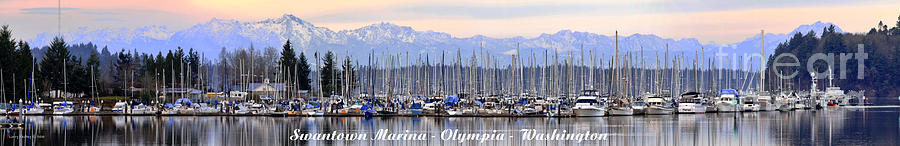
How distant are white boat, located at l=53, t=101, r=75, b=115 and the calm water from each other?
4696 mm

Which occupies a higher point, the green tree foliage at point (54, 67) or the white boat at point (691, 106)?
the green tree foliage at point (54, 67)

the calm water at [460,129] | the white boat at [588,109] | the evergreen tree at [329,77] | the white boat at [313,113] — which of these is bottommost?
the calm water at [460,129]

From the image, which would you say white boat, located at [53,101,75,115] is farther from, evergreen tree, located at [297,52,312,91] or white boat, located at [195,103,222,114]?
evergreen tree, located at [297,52,312,91]

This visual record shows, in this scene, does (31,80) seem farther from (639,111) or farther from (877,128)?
(877,128)

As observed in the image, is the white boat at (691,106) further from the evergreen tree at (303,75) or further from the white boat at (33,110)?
the white boat at (33,110)

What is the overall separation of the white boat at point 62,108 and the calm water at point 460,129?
15.4ft

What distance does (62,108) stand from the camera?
108m

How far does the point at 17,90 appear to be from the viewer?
361 ft

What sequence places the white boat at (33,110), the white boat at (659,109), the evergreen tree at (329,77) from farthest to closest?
the evergreen tree at (329,77)
the white boat at (659,109)
the white boat at (33,110)

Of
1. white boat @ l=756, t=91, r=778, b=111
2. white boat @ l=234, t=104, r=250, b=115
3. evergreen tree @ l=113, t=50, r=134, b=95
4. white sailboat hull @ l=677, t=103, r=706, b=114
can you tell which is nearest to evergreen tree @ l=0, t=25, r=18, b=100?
white boat @ l=234, t=104, r=250, b=115

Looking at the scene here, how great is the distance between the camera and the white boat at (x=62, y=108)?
106 metres

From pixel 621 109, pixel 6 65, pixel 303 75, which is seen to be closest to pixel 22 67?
pixel 6 65

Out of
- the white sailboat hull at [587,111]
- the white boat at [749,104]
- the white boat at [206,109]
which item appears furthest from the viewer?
the white boat at [749,104]

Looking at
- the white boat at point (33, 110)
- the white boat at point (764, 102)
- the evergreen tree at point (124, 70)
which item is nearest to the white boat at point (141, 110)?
the white boat at point (33, 110)
